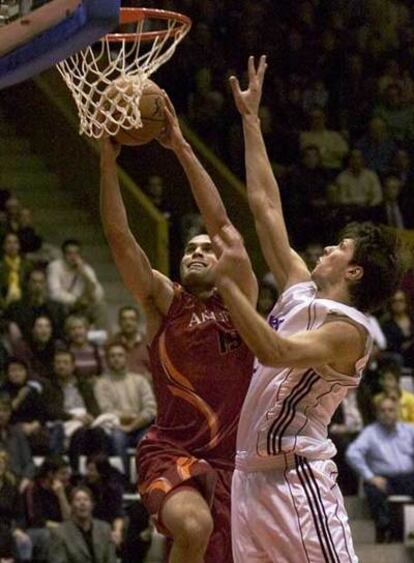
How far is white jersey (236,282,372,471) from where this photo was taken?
580 cm

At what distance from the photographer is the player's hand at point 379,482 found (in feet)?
40.5

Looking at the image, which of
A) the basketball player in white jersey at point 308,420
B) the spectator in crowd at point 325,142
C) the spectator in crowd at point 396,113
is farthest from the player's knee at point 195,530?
the spectator in crowd at point 396,113

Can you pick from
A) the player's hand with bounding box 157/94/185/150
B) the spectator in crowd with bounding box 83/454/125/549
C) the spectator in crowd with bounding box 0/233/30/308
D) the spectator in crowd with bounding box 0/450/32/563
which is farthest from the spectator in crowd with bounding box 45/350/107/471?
the player's hand with bounding box 157/94/185/150

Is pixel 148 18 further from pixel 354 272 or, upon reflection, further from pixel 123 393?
pixel 123 393

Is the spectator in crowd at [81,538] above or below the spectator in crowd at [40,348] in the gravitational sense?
below

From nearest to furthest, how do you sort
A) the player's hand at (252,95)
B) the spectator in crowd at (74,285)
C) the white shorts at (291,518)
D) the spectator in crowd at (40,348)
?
the white shorts at (291,518)
the player's hand at (252,95)
the spectator in crowd at (40,348)
the spectator in crowd at (74,285)

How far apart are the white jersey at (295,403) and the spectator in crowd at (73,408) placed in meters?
5.76

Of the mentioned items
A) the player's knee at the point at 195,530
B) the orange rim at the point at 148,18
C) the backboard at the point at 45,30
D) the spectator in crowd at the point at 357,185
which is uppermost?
the orange rim at the point at 148,18

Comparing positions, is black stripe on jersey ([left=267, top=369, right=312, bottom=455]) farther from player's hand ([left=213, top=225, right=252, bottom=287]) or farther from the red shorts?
the red shorts

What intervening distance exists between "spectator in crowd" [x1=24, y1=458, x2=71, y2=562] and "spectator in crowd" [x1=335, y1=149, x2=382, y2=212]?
19.9 feet

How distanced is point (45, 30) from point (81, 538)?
5795mm

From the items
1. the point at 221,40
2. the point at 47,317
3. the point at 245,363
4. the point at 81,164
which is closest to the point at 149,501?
the point at 245,363

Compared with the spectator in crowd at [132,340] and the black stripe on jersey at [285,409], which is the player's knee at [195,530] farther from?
the spectator in crowd at [132,340]

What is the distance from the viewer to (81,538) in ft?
35.8
